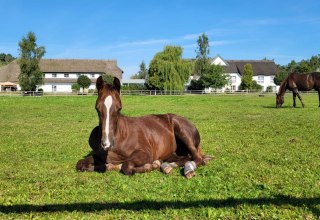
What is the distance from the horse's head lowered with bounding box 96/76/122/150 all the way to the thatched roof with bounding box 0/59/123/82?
93.0 metres

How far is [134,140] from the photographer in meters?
6.77

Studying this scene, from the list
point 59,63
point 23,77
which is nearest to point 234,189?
point 23,77

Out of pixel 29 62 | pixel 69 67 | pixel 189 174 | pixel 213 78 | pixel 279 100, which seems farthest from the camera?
pixel 69 67

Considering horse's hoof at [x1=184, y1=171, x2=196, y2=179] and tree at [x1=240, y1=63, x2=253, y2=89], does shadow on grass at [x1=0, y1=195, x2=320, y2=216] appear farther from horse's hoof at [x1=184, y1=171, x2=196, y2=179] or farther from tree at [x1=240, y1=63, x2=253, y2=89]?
tree at [x1=240, y1=63, x2=253, y2=89]

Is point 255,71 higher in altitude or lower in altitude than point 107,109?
higher

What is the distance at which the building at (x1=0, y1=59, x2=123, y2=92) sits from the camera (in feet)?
317

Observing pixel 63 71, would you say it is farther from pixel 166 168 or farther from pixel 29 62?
pixel 166 168

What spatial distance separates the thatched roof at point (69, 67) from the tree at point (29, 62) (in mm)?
29064

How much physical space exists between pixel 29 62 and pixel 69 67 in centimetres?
3193

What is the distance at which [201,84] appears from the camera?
85000 mm

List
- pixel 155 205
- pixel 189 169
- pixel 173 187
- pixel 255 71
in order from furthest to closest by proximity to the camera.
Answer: pixel 255 71, pixel 189 169, pixel 173 187, pixel 155 205

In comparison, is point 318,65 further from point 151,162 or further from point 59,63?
point 151,162

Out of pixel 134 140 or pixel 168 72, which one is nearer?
pixel 134 140

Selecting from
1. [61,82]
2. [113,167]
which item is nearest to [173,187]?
[113,167]
